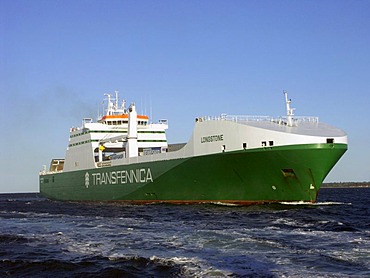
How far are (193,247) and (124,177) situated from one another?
2701 cm

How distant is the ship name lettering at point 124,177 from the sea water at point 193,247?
13915 millimetres

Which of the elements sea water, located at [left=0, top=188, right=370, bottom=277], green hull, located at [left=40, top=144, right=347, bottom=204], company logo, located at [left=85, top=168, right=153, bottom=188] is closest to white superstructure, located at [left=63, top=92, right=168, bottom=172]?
company logo, located at [left=85, top=168, right=153, bottom=188]

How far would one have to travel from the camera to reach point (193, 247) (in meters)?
15.1

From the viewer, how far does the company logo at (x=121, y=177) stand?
3853cm

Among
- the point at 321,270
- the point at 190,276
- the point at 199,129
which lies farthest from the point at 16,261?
the point at 199,129

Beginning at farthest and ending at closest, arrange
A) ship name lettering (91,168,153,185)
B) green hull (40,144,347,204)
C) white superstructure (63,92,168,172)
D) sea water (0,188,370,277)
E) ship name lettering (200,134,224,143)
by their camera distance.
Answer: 1. white superstructure (63,92,168,172)
2. ship name lettering (91,168,153,185)
3. ship name lettering (200,134,224,143)
4. green hull (40,144,347,204)
5. sea water (0,188,370,277)

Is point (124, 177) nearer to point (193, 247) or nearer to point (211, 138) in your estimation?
point (211, 138)

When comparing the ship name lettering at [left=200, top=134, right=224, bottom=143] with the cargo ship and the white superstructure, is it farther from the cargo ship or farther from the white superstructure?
the white superstructure

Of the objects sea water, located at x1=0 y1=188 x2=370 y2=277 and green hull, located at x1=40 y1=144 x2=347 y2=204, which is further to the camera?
green hull, located at x1=40 y1=144 x2=347 y2=204

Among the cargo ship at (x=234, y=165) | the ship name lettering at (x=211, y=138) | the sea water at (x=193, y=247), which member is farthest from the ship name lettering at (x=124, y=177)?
the sea water at (x=193, y=247)

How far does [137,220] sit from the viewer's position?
24.7 m

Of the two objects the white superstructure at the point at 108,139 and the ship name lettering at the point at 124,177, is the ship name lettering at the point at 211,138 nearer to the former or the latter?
the ship name lettering at the point at 124,177

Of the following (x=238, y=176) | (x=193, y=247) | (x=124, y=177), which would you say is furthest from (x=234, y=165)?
(x=193, y=247)

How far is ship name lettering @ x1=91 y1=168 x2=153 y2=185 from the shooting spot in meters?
38.5
